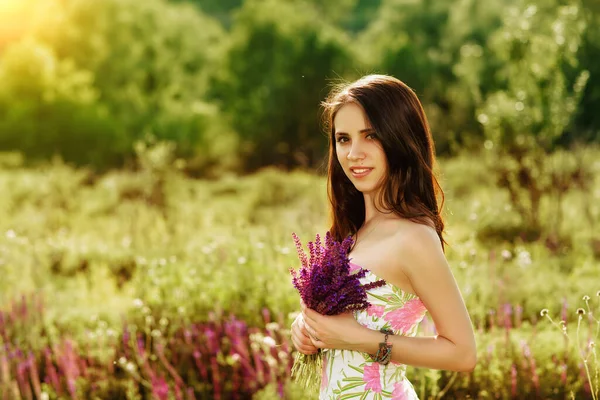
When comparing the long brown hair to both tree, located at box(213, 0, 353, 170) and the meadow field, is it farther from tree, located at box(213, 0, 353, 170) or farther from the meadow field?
tree, located at box(213, 0, 353, 170)

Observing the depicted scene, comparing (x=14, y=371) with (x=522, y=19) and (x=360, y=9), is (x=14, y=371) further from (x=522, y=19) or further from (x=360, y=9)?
(x=360, y=9)

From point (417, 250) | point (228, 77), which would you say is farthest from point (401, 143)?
point (228, 77)

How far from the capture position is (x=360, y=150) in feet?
7.28

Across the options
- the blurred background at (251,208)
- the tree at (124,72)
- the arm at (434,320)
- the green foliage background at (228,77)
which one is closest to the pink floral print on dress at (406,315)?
the arm at (434,320)

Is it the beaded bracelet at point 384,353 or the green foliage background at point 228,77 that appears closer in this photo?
the beaded bracelet at point 384,353

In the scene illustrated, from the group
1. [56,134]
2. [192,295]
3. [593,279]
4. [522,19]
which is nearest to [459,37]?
[56,134]

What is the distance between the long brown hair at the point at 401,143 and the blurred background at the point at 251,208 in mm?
1114

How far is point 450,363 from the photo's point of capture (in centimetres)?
201

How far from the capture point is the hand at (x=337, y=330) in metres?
2.05

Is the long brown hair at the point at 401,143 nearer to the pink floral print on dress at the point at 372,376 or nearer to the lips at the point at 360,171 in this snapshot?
the lips at the point at 360,171

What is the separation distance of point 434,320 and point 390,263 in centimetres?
22

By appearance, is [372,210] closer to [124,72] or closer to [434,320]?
[434,320]

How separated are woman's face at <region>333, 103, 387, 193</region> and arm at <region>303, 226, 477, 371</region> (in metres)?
0.29

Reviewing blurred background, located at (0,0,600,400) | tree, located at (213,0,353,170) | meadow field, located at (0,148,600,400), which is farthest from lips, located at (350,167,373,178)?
tree, located at (213,0,353,170)
